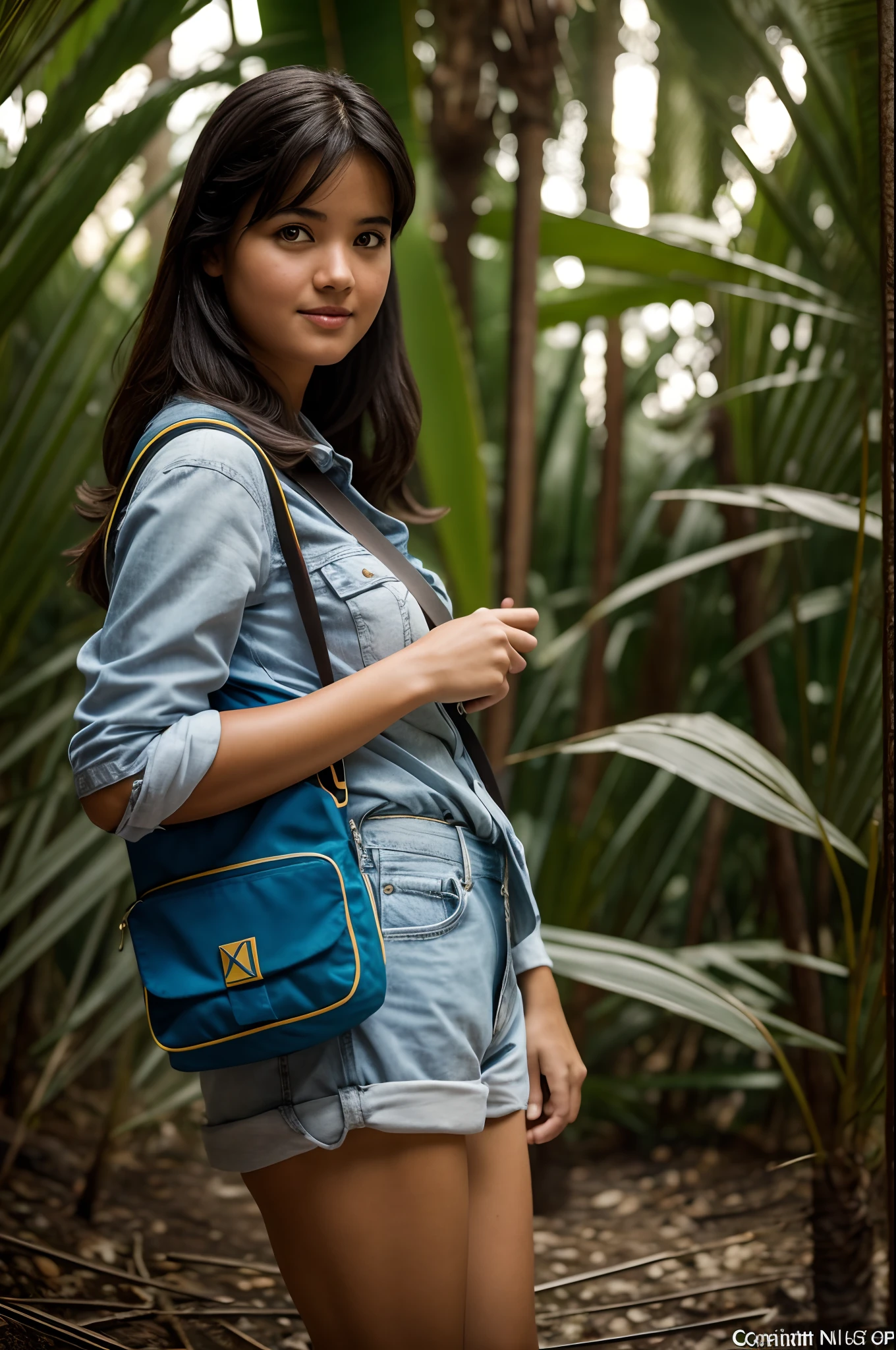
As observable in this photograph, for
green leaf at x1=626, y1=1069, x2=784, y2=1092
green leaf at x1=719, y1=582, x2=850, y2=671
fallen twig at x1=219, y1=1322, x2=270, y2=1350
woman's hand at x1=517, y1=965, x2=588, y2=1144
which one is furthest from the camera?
green leaf at x1=626, y1=1069, x2=784, y2=1092

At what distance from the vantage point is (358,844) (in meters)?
0.67

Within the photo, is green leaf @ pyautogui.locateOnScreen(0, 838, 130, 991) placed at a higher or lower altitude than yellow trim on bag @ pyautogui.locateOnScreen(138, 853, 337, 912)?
lower

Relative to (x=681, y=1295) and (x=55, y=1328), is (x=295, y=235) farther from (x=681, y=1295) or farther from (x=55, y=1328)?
(x=681, y=1295)

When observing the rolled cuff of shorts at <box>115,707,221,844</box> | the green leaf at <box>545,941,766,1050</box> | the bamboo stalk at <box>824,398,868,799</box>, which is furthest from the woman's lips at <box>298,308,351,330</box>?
the green leaf at <box>545,941,766,1050</box>

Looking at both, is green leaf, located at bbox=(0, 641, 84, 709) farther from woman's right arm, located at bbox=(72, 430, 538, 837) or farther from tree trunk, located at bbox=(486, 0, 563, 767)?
woman's right arm, located at bbox=(72, 430, 538, 837)

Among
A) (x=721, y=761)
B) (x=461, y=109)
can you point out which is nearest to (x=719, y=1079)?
(x=721, y=761)

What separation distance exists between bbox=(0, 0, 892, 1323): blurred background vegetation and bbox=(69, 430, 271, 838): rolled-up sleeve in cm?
24

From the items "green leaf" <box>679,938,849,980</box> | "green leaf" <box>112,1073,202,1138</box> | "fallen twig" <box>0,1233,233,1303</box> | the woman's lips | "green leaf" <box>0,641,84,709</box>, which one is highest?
the woman's lips

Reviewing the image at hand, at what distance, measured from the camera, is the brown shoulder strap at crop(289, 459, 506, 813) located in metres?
0.73

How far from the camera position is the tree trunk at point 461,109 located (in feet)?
4.82

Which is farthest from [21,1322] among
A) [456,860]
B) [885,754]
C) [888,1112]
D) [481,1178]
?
[885,754]

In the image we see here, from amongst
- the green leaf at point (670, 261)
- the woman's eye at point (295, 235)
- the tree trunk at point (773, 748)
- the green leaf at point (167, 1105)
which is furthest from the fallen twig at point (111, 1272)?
the green leaf at point (670, 261)

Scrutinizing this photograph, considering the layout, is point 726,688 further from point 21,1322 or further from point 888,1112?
point 21,1322

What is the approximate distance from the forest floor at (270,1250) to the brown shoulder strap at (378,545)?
566 mm
